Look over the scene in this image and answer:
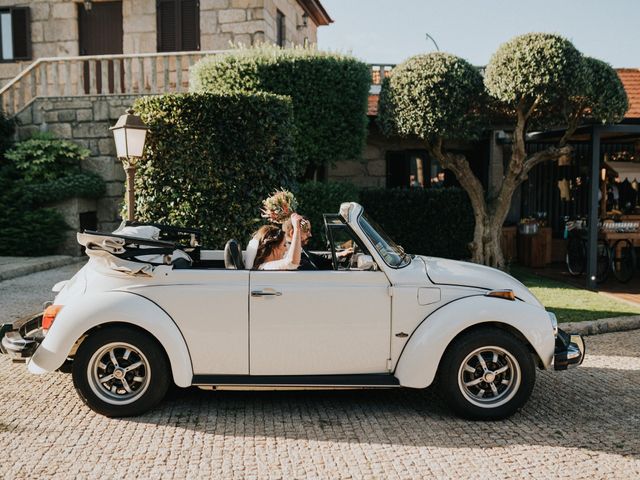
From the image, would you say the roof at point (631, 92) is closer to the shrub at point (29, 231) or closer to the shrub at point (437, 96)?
the shrub at point (437, 96)

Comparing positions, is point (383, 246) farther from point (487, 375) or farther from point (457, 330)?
point (487, 375)

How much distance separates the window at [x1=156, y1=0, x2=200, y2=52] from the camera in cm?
1673

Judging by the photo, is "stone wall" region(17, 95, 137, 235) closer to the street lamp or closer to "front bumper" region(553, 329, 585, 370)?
the street lamp

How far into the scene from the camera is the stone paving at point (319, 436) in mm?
3828

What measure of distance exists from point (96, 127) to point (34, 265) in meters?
3.88

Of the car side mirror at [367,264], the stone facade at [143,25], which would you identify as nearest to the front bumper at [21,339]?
the car side mirror at [367,264]

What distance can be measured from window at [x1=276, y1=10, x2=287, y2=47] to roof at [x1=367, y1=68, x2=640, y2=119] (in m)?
3.76

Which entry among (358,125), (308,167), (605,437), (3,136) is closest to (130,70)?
(3,136)

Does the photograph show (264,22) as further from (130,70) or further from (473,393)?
(473,393)

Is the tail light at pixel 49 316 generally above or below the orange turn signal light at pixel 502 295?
below

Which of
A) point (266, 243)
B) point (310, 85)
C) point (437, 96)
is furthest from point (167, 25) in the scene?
point (266, 243)

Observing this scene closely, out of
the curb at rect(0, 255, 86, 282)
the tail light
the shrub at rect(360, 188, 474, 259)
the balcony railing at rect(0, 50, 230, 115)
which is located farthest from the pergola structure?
the curb at rect(0, 255, 86, 282)

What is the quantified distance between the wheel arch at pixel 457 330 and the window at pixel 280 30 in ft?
48.7

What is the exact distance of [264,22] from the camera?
16.2 meters
